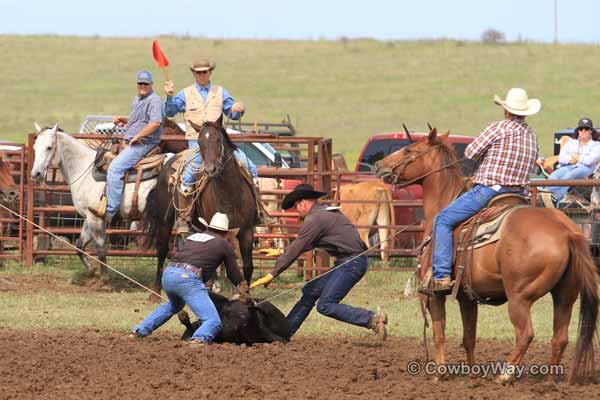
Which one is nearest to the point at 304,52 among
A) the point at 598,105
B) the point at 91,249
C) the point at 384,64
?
the point at 384,64

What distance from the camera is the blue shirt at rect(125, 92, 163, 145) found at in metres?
15.0

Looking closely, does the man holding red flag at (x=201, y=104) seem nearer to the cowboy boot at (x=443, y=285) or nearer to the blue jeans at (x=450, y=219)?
the blue jeans at (x=450, y=219)

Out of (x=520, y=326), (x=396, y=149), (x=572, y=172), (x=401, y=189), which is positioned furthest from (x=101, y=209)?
(x=520, y=326)

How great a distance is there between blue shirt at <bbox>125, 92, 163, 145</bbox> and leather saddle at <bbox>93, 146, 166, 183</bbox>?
0.62ft

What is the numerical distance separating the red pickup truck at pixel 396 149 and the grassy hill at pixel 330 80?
1855 centimetres

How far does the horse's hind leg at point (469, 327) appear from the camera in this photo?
9.89 metres

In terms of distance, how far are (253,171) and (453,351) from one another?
4.23 metres

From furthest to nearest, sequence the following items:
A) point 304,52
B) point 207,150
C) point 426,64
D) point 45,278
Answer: point 304,52 < point 426,64 < point 45,278 < point 207,150

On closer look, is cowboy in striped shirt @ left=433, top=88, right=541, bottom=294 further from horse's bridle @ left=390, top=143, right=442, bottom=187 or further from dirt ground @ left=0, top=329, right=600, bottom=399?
dirt ground @ left=0, top=329, right=600, bottom=399

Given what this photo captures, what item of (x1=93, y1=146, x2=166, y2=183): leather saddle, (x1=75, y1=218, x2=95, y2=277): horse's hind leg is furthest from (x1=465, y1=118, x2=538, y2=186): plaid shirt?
(x1=75, y1=218, x2=95, y2=277): horse's hind leg

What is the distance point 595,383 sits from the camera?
9.19 meters

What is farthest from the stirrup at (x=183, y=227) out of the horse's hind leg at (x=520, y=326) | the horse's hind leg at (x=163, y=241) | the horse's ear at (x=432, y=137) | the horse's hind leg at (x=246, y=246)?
the horse's hind leg at (x=520, y=326)

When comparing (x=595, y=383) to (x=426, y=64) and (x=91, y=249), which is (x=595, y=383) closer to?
(x=91, y=249)

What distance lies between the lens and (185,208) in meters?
14.0
